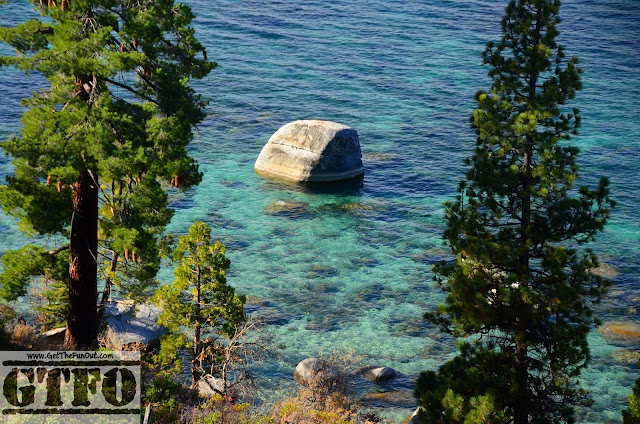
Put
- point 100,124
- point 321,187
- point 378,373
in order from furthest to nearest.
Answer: point 321,187 → point 378,373 → point 100,124

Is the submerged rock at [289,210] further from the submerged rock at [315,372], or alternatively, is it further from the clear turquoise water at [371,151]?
the submerged rock at [315,372]

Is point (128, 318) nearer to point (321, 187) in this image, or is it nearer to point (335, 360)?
point (335, 360)

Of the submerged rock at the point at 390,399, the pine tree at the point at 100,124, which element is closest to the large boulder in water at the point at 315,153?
the submerged rock at the point at 390,399

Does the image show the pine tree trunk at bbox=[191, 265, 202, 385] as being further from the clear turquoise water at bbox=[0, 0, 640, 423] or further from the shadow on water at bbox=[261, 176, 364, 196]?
the shadow on water at bbox=[261, 176, 364, 196]

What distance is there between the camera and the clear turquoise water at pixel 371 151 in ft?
110

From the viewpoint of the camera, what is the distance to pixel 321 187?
46.2m

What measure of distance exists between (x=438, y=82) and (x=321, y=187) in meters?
23.5

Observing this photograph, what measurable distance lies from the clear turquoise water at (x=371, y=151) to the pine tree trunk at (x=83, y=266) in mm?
9030

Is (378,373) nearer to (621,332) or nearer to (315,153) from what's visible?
(621,332)

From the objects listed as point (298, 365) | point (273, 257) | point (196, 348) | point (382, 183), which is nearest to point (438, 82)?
point (382, 183)

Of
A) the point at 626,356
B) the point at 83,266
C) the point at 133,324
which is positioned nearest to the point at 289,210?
the point at 133,324

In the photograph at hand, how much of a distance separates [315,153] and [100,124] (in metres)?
28.0

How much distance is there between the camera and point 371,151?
5238 centimetres

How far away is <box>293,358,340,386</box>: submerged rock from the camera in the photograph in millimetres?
26333
